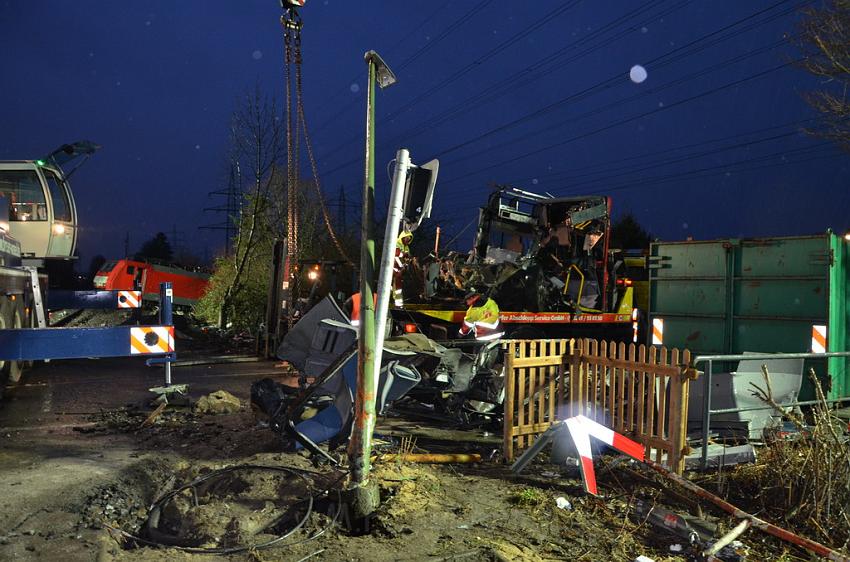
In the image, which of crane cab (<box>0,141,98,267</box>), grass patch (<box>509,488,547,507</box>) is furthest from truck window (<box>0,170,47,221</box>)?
grass patch (<box>509,488,547,507</box>)

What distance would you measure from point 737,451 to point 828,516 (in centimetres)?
133

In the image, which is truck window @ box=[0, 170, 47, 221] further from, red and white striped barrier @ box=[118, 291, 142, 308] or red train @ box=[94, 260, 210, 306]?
red train @ box=[94, 260, 210, 306]

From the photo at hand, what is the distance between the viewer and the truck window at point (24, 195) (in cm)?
1198

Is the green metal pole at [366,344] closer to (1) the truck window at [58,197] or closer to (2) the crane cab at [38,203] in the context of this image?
(2) the crane cab at [38,203]

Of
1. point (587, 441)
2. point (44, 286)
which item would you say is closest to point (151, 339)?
point (587, 441)

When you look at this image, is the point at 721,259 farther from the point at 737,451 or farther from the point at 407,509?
the point at 407,509

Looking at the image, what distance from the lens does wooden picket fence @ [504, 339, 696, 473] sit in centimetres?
540

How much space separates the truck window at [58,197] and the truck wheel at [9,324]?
12.9 feet

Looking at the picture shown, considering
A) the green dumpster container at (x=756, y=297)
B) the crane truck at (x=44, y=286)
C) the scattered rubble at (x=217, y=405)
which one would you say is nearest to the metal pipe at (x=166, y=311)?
the crane truck at (x=44, y=286)

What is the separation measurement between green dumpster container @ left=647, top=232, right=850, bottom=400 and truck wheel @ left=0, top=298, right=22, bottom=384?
9.58 meters

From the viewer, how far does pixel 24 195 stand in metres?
12.1

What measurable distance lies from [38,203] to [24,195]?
30 centimetres

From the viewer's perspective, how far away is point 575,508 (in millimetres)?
4852

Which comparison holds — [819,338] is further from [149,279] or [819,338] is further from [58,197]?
[149,279]
